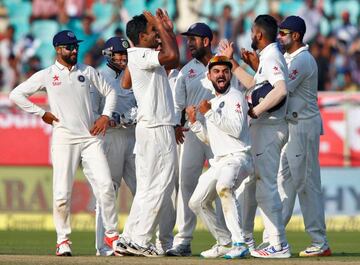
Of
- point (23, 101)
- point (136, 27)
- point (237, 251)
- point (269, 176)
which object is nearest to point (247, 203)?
point (269, 176)

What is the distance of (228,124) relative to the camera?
37.2 feet

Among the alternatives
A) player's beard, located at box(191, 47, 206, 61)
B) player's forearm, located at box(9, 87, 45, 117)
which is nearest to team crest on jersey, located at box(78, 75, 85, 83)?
player's forearm, located at box(9, 87, 45, 117)

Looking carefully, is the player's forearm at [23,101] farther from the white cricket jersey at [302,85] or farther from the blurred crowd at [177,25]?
the blurred crowd at [177,25]

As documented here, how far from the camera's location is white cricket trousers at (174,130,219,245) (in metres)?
12.7

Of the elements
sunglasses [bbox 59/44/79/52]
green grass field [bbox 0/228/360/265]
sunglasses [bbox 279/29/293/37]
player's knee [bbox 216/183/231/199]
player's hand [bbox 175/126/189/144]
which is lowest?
green grass field [bbox 0/228/360/265]

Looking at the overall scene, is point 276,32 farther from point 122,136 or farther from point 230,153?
point 122,136

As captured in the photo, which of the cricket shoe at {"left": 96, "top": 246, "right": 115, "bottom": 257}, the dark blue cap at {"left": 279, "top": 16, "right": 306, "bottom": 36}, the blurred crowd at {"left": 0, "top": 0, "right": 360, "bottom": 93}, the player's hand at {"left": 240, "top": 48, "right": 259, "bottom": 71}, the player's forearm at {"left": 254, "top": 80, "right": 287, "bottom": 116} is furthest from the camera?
the blurred crowd at {"left": 0, "top": 0, "right": 360, "bottom": 93}

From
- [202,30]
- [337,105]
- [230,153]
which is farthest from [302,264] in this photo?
[337,105]

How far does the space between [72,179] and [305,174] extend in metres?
2.72

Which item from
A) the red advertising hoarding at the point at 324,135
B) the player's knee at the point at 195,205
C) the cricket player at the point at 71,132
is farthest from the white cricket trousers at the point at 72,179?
the red advertising hoarding at the point at 324,135

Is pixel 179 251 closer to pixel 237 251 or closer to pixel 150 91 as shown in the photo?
pixel 237 251

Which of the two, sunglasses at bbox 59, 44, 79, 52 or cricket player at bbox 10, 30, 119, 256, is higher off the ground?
sunglasses at bbox 59, 44, 79, 52

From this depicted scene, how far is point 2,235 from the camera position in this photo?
698 inches

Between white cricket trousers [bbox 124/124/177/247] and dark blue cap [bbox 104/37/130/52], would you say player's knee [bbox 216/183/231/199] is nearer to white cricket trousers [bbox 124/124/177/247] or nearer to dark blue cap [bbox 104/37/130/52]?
white cricket trousers [bbox 124/124/177/247]
